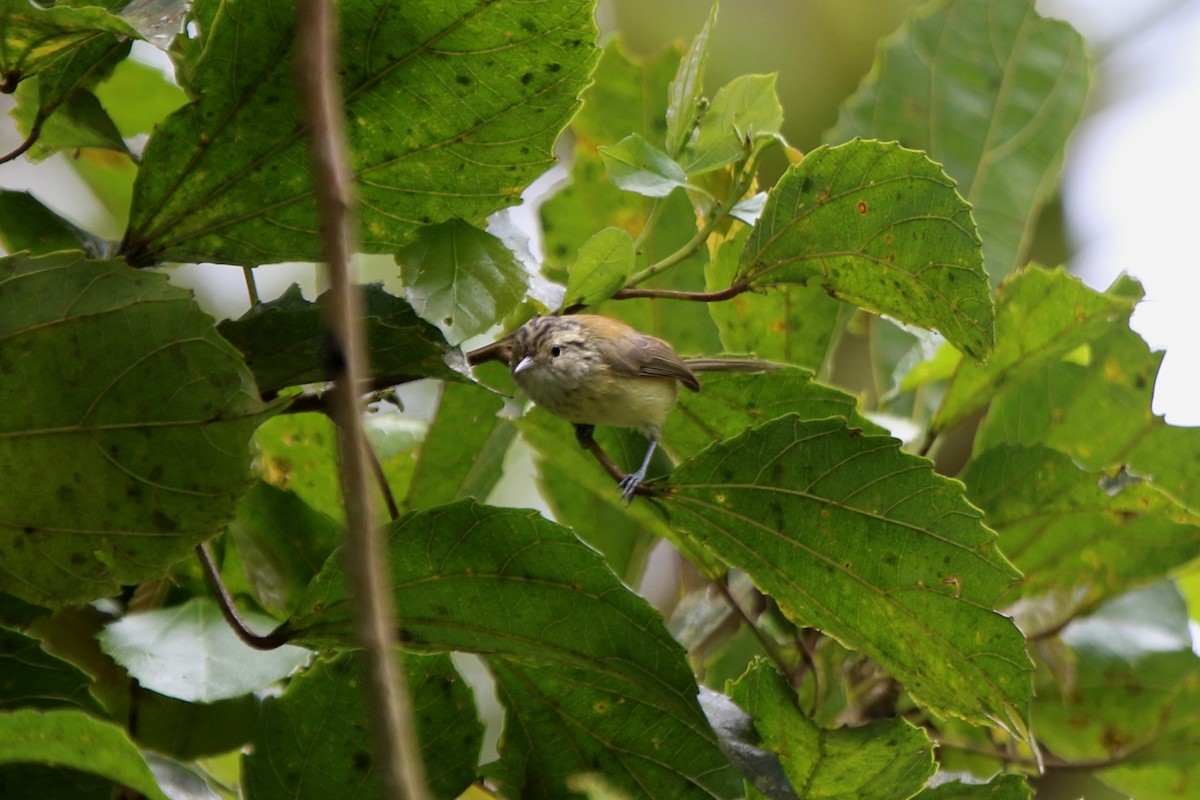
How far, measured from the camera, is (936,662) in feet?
4.05

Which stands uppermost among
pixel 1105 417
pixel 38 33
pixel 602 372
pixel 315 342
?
pixel 38 33

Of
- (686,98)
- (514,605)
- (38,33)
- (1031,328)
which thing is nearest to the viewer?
(38,33)

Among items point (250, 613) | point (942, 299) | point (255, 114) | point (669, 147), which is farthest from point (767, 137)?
point (250, 613)

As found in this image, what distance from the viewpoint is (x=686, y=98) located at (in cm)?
132

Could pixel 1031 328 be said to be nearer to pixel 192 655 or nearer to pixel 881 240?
pixel 881 240

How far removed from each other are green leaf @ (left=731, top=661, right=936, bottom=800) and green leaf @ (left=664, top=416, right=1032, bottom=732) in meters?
0.06

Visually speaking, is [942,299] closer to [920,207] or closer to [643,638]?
[920,207]

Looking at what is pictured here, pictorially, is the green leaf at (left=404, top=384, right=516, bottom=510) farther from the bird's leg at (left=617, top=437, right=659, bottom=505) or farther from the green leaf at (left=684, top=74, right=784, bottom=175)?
the green leaf at (left=684, top=74, right=784, bottom=175)

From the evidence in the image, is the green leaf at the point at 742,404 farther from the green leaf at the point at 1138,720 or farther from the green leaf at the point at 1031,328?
the green leaf at the point at 1138,720

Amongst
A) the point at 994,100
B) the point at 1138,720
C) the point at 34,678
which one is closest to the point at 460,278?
the point at 34,678

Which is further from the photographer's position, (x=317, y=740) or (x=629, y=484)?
(x=629, y=484)

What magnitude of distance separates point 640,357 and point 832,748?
1.20m

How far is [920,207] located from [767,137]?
7.5 inches

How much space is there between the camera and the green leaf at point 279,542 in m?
1.38
